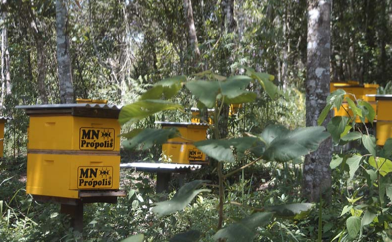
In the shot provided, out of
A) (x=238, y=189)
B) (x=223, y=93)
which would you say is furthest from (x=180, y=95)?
(x=223, y=93)

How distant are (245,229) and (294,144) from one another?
21cm

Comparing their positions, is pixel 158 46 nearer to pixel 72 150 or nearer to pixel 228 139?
pixel 72 150

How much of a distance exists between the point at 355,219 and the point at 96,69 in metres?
15.0

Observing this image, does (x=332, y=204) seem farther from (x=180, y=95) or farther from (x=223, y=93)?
(x=180, y=95)

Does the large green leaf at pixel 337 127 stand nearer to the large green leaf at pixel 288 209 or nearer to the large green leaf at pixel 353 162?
the large green leaf at pixel 353 162

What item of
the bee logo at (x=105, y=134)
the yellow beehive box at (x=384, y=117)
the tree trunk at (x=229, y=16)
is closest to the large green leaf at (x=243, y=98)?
the bee logo at (x=105, y=134)

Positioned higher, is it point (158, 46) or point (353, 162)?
point (158, 46)

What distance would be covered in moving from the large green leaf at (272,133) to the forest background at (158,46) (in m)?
7.66

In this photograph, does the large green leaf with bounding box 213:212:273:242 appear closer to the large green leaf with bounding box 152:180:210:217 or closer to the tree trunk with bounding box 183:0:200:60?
the large green leaf with bounding box 152:180:210:217

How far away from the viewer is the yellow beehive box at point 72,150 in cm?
476

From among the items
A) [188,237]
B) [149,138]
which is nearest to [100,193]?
[188,237]

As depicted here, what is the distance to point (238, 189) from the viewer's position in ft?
19.9

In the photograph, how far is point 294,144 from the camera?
1.21 metres

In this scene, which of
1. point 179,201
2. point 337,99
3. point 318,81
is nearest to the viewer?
point 179,201
